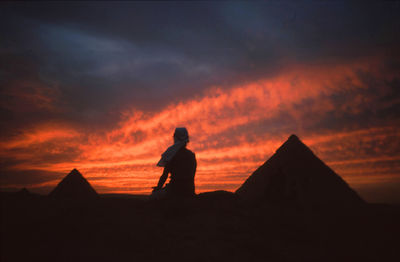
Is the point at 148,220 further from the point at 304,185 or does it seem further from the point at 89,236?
the point at 304,185

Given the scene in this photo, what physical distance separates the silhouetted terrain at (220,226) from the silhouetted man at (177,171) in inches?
15.7

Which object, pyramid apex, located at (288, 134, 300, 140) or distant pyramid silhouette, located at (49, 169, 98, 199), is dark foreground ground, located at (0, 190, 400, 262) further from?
distant pyramid silhouette, located at (49, 169, 98, 199)

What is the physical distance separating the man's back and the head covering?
104 mm

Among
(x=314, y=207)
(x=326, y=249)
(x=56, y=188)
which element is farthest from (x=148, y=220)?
(x=56, y=188)

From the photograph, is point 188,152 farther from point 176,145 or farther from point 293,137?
point 293,137

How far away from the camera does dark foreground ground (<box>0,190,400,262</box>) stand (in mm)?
3711

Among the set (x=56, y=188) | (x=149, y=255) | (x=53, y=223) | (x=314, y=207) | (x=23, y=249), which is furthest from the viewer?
(x=56, y=188)

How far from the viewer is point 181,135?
256 inches

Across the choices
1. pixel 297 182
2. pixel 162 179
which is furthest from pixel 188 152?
pixel 297 182

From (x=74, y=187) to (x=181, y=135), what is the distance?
9.45 meters

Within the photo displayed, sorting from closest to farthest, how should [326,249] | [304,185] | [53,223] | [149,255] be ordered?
1. [149,255]
2. [53,223]
3. [326,249]
4. [304,185]

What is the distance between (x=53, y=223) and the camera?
418 centimetres

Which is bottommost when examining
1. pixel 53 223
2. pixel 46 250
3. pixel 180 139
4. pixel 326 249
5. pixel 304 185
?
pixel 326 249

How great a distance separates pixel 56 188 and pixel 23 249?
1081cm
